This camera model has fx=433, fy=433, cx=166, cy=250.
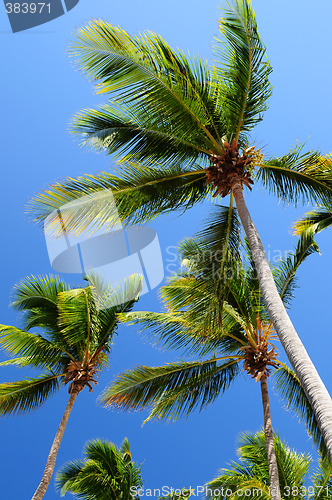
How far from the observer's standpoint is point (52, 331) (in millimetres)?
11867

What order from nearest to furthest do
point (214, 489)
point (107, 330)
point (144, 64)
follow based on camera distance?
point (144, 64)
point (214, 489)
point (107, 330)

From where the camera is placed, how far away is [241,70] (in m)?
7.59

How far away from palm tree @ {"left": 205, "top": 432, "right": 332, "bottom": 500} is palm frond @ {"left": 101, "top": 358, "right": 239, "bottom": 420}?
1743 mm

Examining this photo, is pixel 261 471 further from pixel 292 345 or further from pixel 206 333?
pixel 292 345

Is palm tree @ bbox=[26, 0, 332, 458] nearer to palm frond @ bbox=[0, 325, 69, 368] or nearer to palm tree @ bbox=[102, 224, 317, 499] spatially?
palm tree @ bbox=[102, 224, 317, 499]

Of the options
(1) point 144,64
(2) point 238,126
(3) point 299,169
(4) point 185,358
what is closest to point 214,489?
(4) point 185,358

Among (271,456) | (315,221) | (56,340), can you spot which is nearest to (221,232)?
(315,221)

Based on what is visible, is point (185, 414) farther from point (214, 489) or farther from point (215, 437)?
point (215, 437)

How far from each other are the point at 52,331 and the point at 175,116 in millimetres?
7050

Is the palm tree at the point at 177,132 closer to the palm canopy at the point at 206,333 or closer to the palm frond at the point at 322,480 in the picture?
the palm canopy at the point at 206,333

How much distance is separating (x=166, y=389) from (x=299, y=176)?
5166mm

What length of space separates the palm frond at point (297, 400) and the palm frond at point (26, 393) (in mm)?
5829

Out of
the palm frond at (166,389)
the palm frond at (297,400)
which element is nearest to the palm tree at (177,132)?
the palm frond at (166,389)

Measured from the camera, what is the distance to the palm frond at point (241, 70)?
728 centimetres
